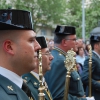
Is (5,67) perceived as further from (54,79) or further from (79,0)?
Result: (79,0)

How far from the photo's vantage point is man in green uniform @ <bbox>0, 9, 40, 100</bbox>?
69.5 inches

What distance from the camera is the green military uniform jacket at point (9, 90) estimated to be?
5.43ft

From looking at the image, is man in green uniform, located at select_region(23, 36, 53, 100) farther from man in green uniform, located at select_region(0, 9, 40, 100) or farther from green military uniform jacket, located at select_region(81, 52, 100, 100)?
green military uniform jacket, located at select_region(81, 52, 100, 100)

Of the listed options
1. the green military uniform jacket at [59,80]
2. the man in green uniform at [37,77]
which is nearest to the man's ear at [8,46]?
the man in green uniform at [37,77]

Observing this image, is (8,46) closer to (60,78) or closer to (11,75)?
(11,75)

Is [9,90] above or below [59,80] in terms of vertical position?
above

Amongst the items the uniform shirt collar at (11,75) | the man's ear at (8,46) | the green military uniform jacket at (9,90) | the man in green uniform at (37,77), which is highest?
the man's ear at (8,46)

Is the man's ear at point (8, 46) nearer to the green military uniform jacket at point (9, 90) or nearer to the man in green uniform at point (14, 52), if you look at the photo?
the man in green uniform at point (14, 52)

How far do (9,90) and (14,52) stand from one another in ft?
0.77

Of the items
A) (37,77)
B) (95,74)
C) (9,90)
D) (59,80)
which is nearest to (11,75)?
(9,90)

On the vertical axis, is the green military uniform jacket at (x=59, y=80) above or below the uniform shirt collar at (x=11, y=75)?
below

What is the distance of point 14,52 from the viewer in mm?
1770

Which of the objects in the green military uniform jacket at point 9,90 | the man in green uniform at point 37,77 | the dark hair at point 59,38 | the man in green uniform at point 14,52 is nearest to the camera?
the green military uniform jacket at point 9,90

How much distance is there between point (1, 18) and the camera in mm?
1833
